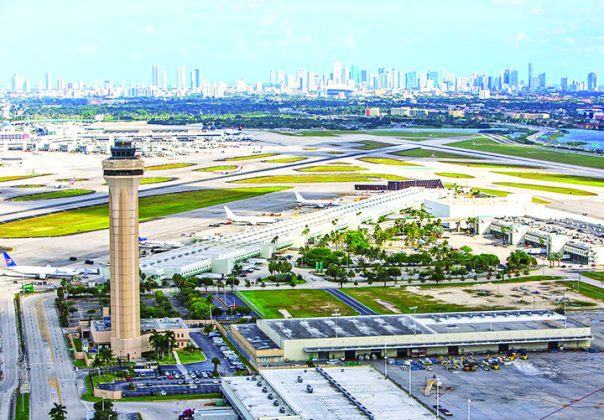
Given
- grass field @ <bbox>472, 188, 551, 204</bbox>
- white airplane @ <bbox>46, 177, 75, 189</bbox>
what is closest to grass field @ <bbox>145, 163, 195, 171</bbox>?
white airplane @ <bbox>46, 177, 75, 189</bbox>

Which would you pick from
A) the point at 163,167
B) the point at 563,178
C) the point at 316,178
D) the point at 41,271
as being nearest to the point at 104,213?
the point at 41,271

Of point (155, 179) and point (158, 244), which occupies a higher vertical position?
point (155, 179)

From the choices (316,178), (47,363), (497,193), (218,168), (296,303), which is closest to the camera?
(47,363)

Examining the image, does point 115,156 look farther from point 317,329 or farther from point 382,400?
point 382,400

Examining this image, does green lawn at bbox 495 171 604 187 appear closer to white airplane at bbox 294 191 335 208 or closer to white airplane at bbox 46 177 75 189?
white airplane at bbox 294 191 335 208

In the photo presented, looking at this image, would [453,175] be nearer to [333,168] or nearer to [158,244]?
[333,168]

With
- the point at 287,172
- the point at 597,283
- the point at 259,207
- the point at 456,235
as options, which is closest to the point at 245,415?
the point at 597,283

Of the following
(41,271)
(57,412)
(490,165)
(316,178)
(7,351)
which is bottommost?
(7,351)

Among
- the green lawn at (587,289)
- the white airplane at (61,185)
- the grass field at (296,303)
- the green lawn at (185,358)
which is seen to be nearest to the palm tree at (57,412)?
the green lawn at (185,358)

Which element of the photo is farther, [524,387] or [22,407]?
[524,387]
